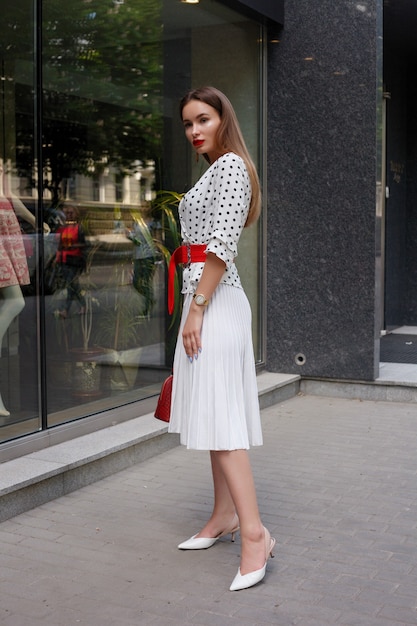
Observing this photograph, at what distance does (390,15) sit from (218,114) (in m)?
6.67

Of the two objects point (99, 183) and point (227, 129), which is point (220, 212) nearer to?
point (227, 129)

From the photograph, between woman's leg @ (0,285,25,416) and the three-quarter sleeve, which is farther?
woman's leg @ (0,285,25,416)

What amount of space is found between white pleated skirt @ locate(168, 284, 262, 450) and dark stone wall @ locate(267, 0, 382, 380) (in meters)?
4.03

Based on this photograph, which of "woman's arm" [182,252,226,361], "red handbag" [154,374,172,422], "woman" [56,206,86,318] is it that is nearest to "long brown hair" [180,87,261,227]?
"woman's arm" [182,252,226,361]

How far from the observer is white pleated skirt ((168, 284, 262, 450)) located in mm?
3547

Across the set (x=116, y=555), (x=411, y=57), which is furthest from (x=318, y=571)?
(x=411, y=57)

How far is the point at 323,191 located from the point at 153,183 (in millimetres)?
1880

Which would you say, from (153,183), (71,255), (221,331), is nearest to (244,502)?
(221,331)

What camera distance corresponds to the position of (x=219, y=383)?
3.56 metres

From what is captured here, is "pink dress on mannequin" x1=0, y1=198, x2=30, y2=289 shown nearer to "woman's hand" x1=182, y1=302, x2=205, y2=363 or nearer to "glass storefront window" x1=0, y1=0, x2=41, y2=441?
"glass storefront window" x1=0, y1=0, x2=41, y2=441

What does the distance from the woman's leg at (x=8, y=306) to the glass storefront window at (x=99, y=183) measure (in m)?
0.05

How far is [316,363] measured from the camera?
776cm

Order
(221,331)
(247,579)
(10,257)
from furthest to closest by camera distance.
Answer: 1. (10,257)
2. (221,331)
3. (247,579)

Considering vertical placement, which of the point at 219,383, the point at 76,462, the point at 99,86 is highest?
the point at 99,86
